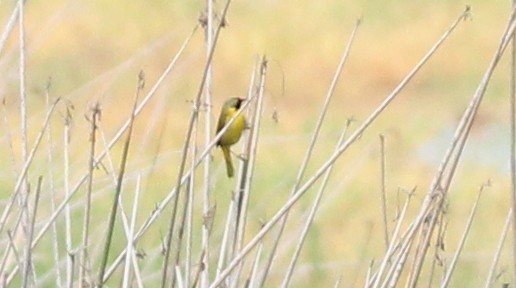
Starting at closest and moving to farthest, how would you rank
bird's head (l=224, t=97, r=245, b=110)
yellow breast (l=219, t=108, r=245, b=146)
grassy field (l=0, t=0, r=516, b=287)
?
yellow breast (l=219, t=108, r=245, b=146)
bird's head (l=224, t=97, r=245, b=110)
grassy field (l=0, t=0, r=516, b=287)

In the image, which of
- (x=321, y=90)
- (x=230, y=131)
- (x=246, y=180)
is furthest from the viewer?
(x=321, y=90)

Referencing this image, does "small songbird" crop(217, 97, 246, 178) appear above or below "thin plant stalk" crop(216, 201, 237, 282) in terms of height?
above

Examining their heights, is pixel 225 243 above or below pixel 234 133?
below

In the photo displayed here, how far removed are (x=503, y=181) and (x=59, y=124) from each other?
92 cm

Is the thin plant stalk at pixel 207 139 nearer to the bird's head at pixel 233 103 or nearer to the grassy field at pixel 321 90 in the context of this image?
the bird's head at pixel 233 103

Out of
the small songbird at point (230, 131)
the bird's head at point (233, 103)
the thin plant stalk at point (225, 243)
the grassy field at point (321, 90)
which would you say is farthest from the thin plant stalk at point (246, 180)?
the grassy field at point (321, 90)

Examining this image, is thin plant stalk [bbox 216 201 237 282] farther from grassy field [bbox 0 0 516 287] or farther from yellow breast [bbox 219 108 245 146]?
grassy field [bbox 0 0 516 287]

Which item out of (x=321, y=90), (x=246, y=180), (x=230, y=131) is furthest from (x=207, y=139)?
(x=321, y=90)

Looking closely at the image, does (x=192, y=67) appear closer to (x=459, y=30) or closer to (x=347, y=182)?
(x=347, y=182)

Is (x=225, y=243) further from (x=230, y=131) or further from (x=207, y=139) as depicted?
(x=230, y=131)

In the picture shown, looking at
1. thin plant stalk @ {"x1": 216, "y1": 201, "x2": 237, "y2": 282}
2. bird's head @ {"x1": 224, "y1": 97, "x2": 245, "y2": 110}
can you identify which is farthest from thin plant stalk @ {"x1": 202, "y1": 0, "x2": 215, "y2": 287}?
bird's head @ {"x1": 224, "y1": 97, "x2": 245, "y2": 110}

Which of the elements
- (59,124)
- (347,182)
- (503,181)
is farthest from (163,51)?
(503,181)

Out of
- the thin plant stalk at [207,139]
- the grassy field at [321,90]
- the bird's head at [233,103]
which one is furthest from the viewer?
the grassy field at [321,90]

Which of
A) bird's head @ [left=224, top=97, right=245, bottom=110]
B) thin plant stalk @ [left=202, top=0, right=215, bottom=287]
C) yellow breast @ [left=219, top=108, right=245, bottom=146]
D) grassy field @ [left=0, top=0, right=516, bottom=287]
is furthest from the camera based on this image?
grassy field @ [left=0, top=0, right=516, bottom=287]
